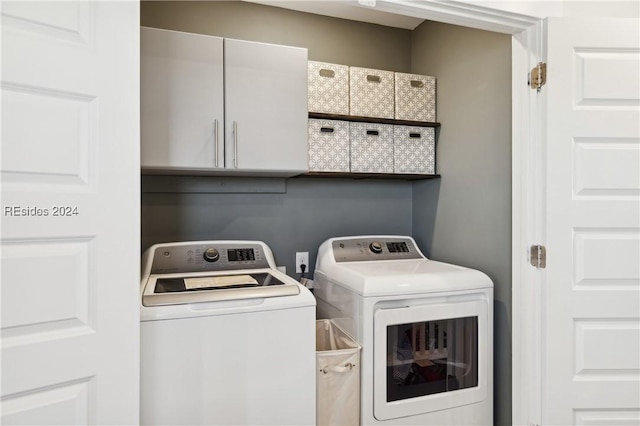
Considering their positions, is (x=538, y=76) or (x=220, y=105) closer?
(x=538, y=76)

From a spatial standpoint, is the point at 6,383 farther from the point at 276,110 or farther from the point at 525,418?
the point at 525,418

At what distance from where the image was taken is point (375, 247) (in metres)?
2.33

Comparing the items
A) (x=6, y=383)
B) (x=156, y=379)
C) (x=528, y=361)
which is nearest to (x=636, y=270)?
(x=528, y=361)

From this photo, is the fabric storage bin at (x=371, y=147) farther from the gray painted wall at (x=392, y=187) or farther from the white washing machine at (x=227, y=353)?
the white washing machine at (x=227, y=353)

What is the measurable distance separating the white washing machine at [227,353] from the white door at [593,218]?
1039 millimetres

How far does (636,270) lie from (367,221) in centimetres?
139

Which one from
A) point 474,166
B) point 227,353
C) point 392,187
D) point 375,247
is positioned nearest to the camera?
point 227,353

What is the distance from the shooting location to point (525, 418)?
5.65 ft

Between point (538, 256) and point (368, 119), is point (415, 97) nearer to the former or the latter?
point (368, 119)

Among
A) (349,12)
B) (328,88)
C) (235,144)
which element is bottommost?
(235,144)

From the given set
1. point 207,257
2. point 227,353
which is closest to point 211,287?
point 227,353

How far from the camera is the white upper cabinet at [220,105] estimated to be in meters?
1.73

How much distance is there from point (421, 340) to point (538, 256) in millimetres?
625

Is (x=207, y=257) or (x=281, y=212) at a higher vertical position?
(x=281, y=212)
